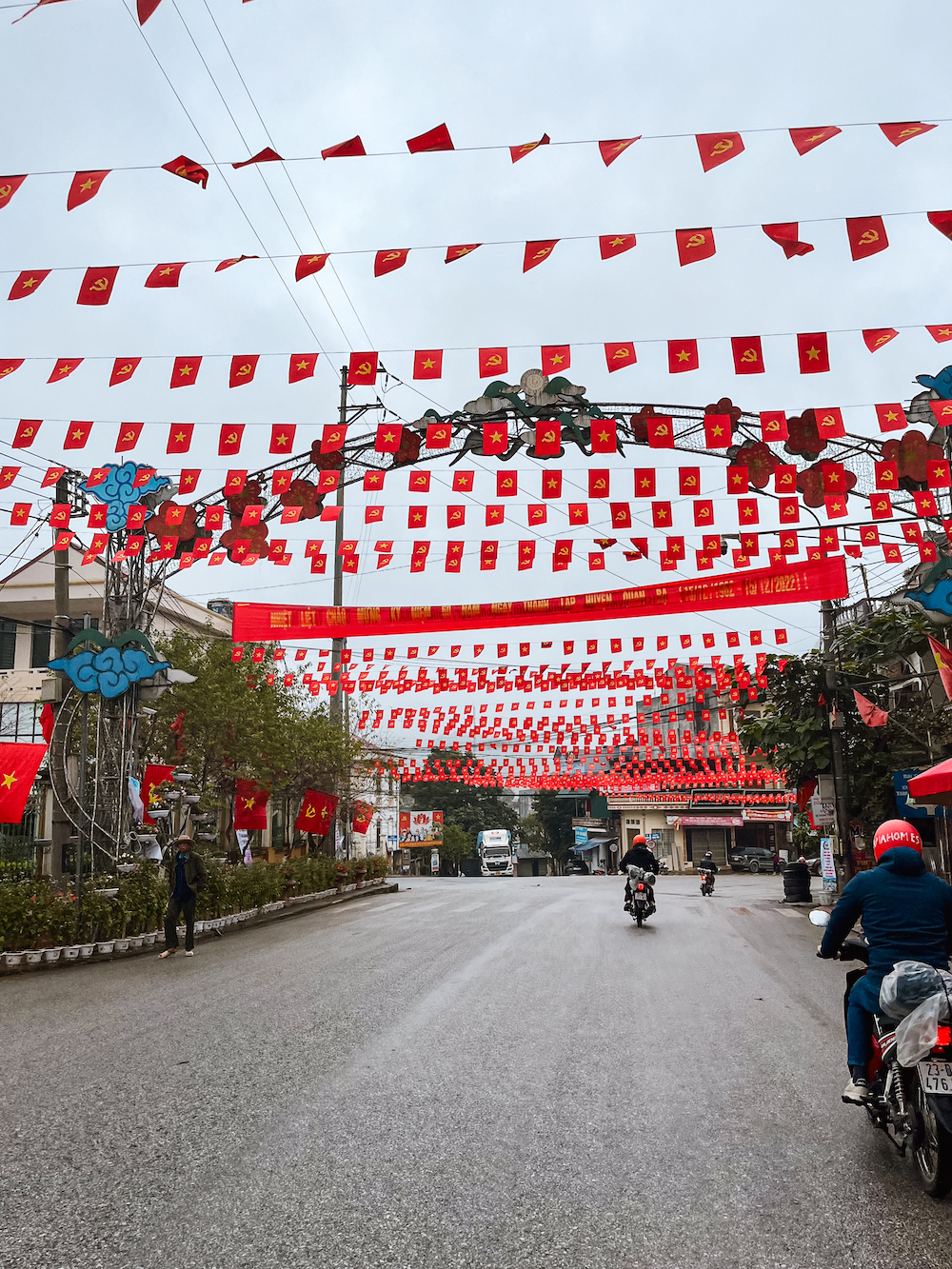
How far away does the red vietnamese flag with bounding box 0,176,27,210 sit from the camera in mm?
8430

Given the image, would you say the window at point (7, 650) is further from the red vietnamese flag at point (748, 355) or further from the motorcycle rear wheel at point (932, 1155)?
the motorcycle rear wheel at point (932, 1155)

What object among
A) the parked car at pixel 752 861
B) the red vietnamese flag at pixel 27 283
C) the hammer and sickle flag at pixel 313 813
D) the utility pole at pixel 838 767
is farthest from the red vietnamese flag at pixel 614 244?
the parked car at pixel 752 861

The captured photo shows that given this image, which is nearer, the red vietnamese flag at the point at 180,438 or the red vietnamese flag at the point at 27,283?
the red vietnamese flag at the point at 27,283

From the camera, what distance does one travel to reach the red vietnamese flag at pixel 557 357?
12.4 meters

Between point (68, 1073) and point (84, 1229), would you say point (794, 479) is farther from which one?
point (84, 1229)

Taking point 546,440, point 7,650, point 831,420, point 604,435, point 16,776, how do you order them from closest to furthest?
point 831,420 → point 546,440 → point 604,435 → point 16,776 → point 7,650

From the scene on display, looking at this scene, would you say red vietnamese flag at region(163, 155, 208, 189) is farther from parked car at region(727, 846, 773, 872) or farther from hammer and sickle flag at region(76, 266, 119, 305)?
parked car at region(727, 846, 773, 872)

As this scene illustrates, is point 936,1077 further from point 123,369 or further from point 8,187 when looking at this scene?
point 123,369

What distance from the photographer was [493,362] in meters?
12.2

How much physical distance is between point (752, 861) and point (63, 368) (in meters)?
51.6

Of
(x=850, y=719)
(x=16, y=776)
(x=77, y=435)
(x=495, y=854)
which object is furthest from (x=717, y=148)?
(x=495, y=854)

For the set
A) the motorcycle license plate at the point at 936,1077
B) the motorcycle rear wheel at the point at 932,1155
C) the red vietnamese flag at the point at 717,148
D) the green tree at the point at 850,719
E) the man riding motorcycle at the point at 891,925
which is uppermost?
the red vietnamese flag at the point at 717,148

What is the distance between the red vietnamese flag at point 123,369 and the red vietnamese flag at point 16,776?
6.52m

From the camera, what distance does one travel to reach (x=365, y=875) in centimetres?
3312
